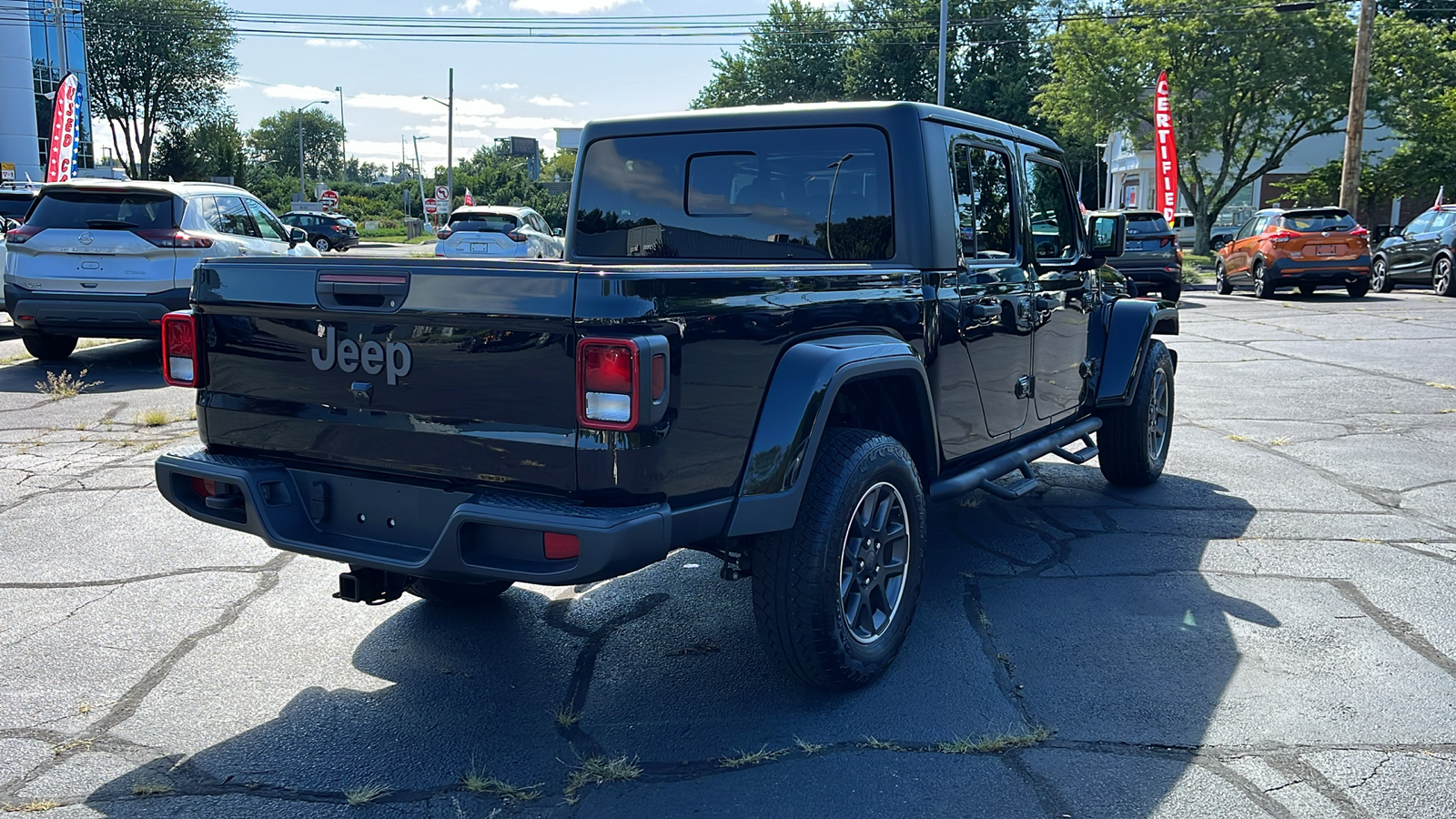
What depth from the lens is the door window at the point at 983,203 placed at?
448 cm

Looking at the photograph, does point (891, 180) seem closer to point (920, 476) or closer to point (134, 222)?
point (920, 476)

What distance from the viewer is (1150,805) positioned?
9.73 ft

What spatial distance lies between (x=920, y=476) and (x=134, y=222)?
815 centimetres

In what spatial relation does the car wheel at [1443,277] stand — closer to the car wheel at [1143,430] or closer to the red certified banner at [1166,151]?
the red certified banner at [1166,151]

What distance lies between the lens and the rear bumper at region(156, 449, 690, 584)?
290 cm

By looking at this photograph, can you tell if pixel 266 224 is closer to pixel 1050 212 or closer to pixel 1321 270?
pixel 1050 212

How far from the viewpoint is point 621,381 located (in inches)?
112

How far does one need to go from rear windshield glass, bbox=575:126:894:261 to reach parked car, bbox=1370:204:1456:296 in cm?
1958

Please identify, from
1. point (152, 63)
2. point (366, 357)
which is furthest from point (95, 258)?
point (152, 63)

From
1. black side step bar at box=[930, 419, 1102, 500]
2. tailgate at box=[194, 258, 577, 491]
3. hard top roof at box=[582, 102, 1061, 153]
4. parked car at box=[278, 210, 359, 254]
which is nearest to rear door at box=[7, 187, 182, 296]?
hard top roof at box=[582, 102, 1061, 153]

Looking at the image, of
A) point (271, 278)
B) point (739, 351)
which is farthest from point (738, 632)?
point (271, 278)

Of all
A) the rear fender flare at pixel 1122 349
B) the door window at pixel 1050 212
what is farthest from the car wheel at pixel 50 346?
the rear fender flare at pixel 1122 349

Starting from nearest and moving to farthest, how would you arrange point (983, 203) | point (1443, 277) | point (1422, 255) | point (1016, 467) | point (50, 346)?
point (983, 203) < point (1016, 467) < point (50, 346) < point (1443, 277) < point (1422, 255)

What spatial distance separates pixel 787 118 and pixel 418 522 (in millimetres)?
2195
